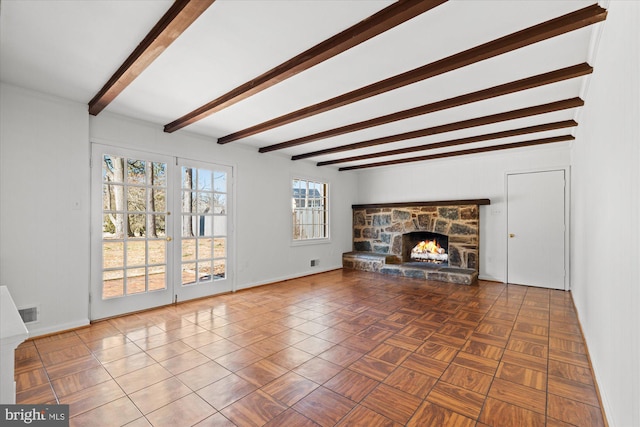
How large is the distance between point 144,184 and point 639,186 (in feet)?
14.6

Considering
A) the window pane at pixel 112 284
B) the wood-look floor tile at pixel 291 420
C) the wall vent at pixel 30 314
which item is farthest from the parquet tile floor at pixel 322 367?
the window pane at pixel 112 284

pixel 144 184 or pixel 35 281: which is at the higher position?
pixel 144 184

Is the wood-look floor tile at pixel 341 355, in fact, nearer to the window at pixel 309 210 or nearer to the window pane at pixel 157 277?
the window pane at pixel 157 277

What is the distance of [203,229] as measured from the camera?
4492 mm

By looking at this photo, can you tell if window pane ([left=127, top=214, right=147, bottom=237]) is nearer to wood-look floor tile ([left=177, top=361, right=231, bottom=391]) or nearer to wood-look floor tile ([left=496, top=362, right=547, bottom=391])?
wood-look floor tile ([left=177, top=361, right=231, bottom=391])

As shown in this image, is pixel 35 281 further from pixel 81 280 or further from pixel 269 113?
pixel 269 113

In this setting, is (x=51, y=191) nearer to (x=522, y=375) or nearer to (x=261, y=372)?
(x=261, y=372)

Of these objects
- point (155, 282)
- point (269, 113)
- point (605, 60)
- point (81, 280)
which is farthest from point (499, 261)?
point (81, 280)

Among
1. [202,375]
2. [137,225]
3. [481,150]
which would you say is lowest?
[202,375]

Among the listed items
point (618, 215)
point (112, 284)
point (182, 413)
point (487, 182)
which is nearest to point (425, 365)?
point (618, 215)

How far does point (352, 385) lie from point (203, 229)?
320 centimetres

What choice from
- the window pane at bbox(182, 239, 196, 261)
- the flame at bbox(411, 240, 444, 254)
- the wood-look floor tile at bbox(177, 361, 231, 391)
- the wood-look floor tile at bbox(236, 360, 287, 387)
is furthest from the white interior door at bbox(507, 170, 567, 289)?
the window pane at bbox(182, 239, 196, 261)

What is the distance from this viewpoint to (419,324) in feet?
11.1

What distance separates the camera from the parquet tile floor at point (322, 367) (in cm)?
187
